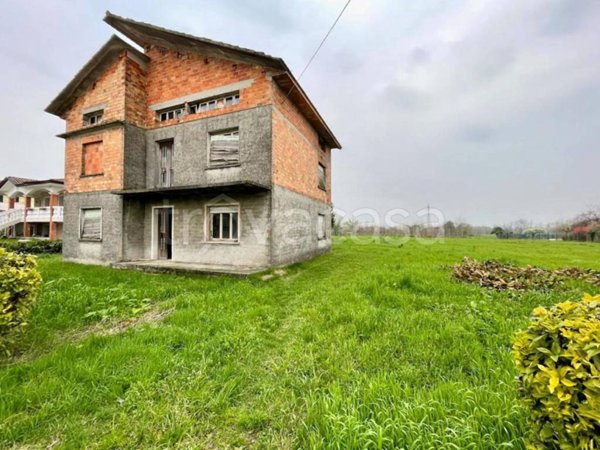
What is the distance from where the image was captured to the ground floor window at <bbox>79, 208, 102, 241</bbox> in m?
10.5

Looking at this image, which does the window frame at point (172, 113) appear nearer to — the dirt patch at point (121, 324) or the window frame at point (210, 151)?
the window frame at point (210, 151)

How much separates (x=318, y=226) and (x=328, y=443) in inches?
457

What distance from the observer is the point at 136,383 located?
8.68 ft

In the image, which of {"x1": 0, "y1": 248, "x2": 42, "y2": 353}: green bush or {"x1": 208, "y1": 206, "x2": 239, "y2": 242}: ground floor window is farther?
{"x1": 208, "y1": 206, "x2": 239, "y2": 242}: ground floor window

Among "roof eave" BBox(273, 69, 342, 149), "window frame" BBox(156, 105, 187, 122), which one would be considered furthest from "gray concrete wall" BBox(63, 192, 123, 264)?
"roof eave" BBox(273, 69, 342, 149)

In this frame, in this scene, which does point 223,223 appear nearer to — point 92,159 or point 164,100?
point 164,100

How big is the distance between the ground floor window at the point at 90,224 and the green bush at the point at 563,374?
13.2 metres

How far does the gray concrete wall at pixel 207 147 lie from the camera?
8.53 m

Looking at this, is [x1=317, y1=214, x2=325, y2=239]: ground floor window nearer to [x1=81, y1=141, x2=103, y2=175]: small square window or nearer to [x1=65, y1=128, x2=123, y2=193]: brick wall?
[x1=65, y1=128, x2=123, y2=193]: brick wall

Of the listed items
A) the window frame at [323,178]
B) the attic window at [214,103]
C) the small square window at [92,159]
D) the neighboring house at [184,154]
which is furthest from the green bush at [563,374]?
the small square window at [92,159]

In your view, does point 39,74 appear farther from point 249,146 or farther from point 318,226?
point 318,226

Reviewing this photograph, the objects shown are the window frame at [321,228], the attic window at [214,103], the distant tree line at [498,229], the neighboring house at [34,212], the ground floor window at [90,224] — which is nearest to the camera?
the attic window at [214,103]

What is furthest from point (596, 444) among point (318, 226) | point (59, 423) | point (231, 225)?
point (318, 226)

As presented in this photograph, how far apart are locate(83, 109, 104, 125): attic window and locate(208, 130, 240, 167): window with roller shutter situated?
19.3 feet
